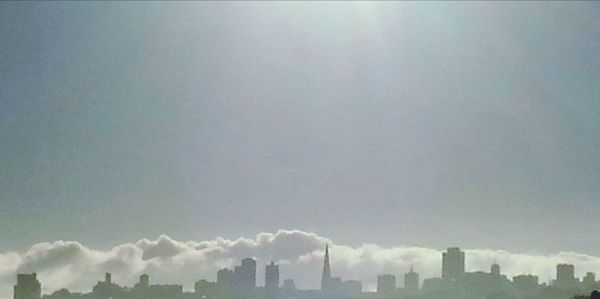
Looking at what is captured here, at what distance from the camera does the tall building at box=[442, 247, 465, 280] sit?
542 ft

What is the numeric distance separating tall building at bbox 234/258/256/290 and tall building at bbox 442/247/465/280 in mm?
39025

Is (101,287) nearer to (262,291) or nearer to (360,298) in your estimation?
Answer: (262,291)

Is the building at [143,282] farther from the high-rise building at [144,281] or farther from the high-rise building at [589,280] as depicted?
the high-rise building at [589,280]

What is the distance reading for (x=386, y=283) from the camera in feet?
583

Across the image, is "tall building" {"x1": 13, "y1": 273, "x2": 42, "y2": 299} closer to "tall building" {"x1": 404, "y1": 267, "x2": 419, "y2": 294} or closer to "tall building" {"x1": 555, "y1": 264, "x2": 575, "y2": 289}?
"tall building" {"x1": 404, "y1": 267, "x2": 419, "y2": 294}

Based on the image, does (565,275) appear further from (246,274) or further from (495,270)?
(246,274)

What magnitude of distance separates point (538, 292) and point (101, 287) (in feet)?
269

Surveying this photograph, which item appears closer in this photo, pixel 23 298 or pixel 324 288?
pixel 23 298

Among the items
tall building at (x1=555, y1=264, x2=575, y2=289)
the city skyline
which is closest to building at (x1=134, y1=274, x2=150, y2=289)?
the city skyline

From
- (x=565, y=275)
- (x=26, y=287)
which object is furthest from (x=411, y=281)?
(x=26, y=287)

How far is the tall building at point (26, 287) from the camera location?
167 meters

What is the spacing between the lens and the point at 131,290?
175375 millimetres

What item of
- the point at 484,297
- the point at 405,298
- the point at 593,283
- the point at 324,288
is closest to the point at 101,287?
the point at 324,288

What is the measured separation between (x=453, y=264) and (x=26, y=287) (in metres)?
78.6
